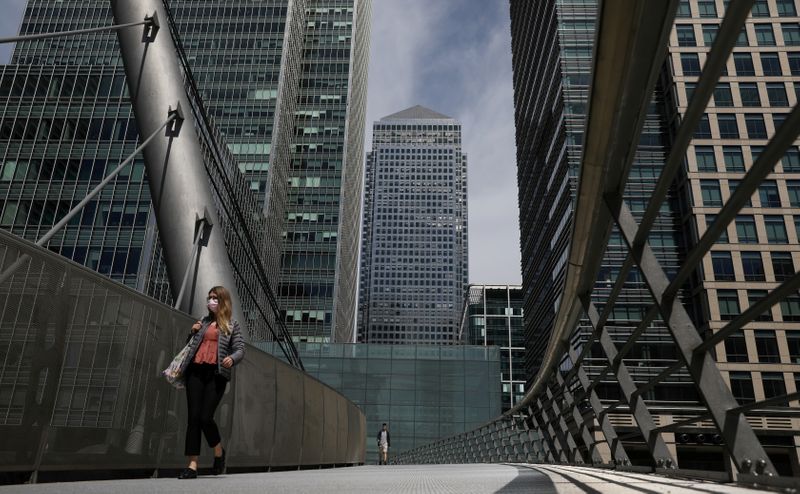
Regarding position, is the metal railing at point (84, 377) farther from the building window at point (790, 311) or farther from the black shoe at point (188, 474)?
the building window at point (790, 311)

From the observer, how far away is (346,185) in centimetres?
8544

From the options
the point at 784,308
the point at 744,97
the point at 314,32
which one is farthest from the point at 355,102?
A: the point at 784,308

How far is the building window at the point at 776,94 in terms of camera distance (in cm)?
5041

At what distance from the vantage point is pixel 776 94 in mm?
50750

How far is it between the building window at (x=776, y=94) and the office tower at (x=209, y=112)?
4729cm

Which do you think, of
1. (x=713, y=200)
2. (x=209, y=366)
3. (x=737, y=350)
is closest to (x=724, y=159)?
(x=713, y=200)

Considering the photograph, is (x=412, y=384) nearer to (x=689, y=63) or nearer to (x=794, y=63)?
(x=689, y=63)

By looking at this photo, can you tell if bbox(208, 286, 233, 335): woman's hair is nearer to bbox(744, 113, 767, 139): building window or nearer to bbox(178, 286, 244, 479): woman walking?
bbox(178, 286, 244, 479): woman walking

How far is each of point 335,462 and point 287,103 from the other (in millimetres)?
74231

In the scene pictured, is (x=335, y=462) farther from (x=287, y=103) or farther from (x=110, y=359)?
(x=287, y=103)

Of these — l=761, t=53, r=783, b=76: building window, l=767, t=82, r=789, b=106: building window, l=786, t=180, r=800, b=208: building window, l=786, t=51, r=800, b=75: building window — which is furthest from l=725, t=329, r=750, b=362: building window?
l=786, t=51, r=800, b=75: building window

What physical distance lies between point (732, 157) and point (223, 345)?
5433 cm

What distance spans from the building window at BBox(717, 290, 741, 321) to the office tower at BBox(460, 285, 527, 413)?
230 feet

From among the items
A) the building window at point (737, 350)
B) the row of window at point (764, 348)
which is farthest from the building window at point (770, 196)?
the building window at point (737, 350)
